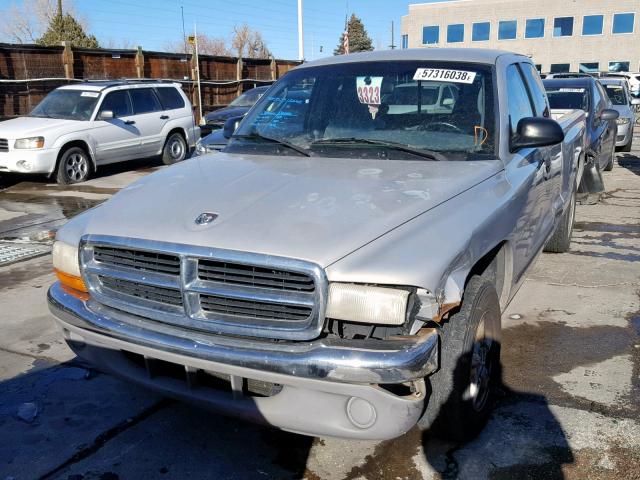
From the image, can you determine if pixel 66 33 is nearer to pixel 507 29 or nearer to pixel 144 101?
pixel 144 101

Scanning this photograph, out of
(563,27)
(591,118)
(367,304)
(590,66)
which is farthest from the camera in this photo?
(563,27)

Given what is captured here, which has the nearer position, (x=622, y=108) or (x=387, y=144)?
(x=387, y=144)

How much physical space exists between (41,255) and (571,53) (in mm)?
58470

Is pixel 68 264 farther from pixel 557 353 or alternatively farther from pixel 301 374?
pixel 557 353

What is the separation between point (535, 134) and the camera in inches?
146

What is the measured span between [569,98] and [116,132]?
27.4ft

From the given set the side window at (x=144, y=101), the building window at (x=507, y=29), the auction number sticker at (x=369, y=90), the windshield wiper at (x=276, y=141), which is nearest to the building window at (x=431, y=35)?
the building window at (x=507, y=29)

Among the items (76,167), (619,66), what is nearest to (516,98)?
(76,167)

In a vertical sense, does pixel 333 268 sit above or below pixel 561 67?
below

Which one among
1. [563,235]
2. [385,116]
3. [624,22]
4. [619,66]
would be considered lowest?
[563,235]

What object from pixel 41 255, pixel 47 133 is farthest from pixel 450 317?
pixel 47 133

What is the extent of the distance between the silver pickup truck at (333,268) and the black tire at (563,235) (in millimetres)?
2461

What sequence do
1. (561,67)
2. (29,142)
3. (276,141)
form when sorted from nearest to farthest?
(276,141), (29,142), (561,67)

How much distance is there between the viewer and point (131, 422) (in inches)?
136
